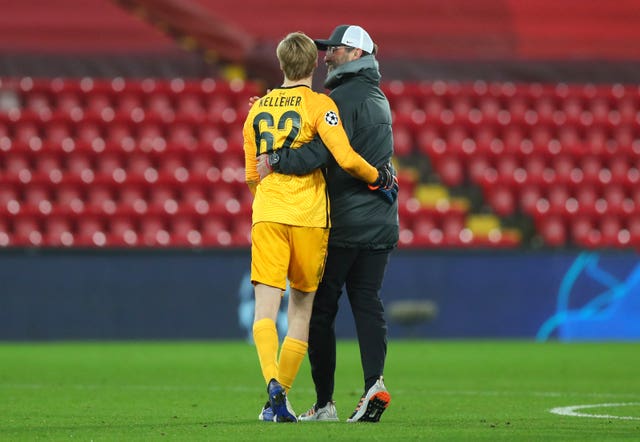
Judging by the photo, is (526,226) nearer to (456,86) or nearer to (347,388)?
(456,86)

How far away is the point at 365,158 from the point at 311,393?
2181mm

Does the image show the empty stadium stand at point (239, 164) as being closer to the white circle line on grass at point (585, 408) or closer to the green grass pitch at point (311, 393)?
the green grass pitch at point (311, 393)

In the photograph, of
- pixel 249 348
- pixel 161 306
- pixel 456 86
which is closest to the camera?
pixel 249 348

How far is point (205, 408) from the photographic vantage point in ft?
22.0

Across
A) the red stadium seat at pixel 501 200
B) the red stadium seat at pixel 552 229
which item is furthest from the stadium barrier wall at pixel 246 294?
the red stadium seat at pixel 501 200

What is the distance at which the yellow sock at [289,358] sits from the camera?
5.96m

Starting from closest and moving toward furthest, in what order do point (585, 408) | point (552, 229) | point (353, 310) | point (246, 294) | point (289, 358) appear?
point (289, 358) → point (353, 310) → point (585, 408) → point (246, 294) → point (552, 229)

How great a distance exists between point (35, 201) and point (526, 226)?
609cm

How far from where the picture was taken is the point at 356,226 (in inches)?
239

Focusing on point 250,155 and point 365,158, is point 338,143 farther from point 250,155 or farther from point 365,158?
point 250,155

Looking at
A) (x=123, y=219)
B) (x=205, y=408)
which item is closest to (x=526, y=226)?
(x=123, y=219)

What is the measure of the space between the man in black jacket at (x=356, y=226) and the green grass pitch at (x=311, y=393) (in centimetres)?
34

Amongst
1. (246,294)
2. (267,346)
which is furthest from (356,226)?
(246,294)

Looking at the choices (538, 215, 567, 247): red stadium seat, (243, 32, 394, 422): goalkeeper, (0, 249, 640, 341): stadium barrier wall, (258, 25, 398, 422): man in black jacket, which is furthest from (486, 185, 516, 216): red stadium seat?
(243, 32, 394, 422): goalkeeper
